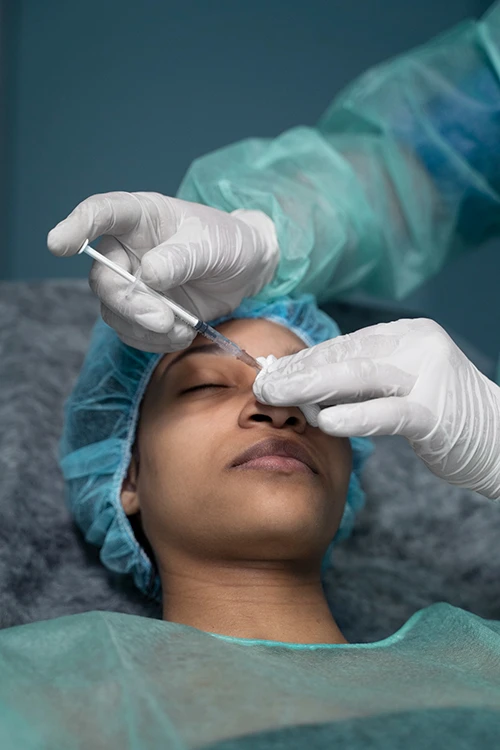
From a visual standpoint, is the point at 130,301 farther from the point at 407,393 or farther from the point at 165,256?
the point at 407,393

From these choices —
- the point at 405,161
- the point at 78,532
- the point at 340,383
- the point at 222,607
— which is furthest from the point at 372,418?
the point at 405,161

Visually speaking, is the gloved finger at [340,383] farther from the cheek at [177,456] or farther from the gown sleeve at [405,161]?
the gown sleeve at [405,161]

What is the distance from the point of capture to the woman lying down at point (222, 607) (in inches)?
37.9

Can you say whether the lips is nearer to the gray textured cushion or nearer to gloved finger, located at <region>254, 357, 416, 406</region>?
gloved finger, located at <region>254, 357, 416, 406</region>

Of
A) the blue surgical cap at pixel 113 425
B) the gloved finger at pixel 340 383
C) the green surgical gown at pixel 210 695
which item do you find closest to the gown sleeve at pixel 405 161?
the blue surgical cap at pixel 113 425

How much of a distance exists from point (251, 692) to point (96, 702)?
168 mm

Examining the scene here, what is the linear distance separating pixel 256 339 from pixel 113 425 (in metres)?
0.31

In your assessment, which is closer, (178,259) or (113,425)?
(178,259)

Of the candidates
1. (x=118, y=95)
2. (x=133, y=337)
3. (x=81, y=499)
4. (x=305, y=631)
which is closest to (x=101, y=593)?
(x=81, y=499)

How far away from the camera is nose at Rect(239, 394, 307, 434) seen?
4.50ft

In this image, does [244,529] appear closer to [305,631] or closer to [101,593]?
[305,631]

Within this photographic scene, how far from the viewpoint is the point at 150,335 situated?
4.47 feet

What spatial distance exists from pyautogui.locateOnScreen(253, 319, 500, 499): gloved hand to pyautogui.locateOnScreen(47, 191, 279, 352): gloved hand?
0.18m

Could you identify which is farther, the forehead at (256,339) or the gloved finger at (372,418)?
the forehead at (256,339)
